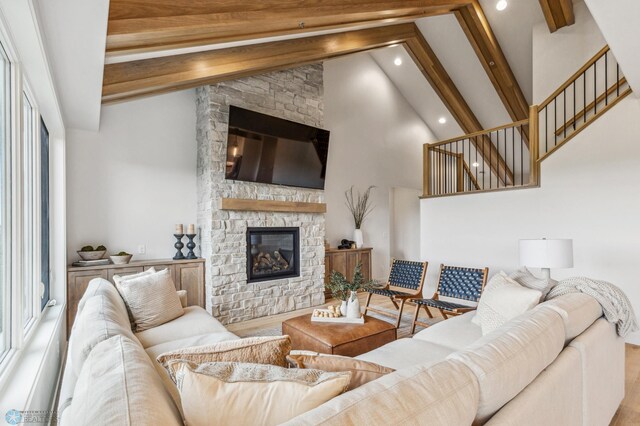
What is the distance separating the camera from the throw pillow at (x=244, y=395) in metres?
0.87

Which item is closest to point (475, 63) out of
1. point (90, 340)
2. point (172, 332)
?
point (172, 332)

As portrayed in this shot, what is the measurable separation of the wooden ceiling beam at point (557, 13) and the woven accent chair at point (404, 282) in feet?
13.0

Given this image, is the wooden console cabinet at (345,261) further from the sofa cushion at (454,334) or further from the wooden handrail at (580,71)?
the wooden handrail at (580,71)

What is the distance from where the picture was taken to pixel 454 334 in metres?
2.48

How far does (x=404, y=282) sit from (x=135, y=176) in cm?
372

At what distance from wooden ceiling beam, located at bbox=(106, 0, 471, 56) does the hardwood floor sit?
313 centimetres

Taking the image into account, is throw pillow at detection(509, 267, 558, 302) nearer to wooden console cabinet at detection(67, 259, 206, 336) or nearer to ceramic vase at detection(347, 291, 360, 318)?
ceramic vase at detection(347, 291, 360, 318)

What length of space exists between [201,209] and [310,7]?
2.74m

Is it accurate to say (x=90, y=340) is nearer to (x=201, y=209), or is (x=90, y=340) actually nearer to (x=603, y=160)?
(x=201, y=209)

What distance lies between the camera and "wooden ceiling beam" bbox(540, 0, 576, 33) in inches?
180

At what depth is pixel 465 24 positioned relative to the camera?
5309 millimetres

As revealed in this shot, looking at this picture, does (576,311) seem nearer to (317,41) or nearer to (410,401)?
(410,401)

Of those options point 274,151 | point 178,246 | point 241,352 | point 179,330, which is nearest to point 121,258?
point 178,246

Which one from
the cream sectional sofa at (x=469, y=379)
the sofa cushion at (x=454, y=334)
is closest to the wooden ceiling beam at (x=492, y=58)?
the sofa cushion at (x=454, y=334)
